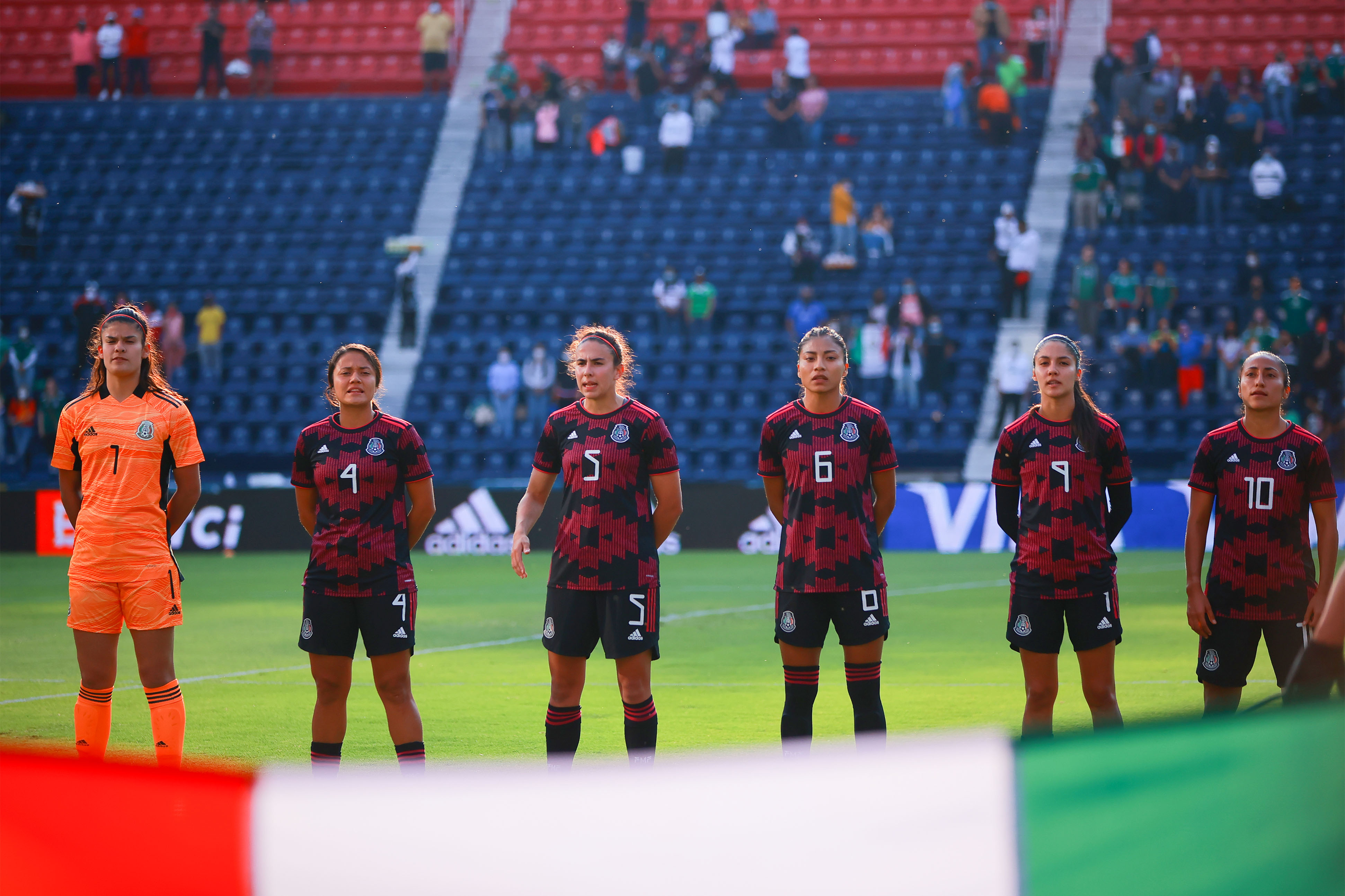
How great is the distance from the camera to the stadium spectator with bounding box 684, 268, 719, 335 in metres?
25.8

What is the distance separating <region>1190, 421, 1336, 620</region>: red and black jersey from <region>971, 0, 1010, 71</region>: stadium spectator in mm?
24327

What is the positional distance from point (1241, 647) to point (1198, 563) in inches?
15.5

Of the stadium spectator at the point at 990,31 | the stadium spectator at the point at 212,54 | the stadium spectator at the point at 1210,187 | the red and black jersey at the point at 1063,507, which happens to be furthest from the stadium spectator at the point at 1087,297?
the stadium spectator at the point at 212,54

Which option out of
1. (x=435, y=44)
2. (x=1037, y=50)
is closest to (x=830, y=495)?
(x=1037, y=50)

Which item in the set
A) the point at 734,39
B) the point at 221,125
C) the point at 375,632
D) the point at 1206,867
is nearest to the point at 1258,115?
the point at 734,39

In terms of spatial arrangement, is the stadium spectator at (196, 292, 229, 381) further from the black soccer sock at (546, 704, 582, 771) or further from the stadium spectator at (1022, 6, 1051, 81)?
the black soccer sock at (546, 704, 582, 771)

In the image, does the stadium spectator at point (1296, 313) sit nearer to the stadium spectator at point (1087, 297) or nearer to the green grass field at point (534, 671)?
the stadium spectator at point (1087, 297)

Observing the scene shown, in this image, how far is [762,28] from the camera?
3103cm

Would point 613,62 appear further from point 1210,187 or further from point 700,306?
point 1210,187

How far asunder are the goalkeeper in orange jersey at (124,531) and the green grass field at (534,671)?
104cm

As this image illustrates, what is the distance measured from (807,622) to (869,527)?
1.57 feet

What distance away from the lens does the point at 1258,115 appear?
26891mm

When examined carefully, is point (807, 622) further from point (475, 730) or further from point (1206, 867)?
point (1206, 867)

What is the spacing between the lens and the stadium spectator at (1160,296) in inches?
953
